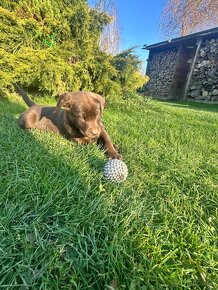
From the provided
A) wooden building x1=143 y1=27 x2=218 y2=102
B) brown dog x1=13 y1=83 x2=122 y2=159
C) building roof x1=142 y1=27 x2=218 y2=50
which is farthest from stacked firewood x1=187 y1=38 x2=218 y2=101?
brown dog x1=13 y1=83 x2=122 y2=159

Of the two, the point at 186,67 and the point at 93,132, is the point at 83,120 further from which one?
the point at 186,67

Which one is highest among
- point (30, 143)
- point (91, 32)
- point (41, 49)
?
point (91, 32)

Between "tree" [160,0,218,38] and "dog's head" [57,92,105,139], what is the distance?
20.6 meters

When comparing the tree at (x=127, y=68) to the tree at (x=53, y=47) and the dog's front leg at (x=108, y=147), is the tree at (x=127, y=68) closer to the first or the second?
the tree at (x=53, y=47)

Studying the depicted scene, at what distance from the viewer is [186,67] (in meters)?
15.0

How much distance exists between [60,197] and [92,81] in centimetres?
522

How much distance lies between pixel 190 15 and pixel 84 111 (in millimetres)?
21320

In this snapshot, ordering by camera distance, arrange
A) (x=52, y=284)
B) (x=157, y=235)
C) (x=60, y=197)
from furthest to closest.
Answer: (x=60, y=197) → (x=157, y=235) → (x=52, y=284)

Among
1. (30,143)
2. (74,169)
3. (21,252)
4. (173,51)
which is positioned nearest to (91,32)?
(30,143)

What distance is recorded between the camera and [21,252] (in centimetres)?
102

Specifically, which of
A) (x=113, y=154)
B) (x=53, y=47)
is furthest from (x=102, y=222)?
(x=53, y=47)

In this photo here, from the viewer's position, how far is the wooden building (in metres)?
12.5

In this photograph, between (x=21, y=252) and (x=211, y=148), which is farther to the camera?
(x=211, y=148)

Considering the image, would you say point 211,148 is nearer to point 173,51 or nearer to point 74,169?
point 74,169
